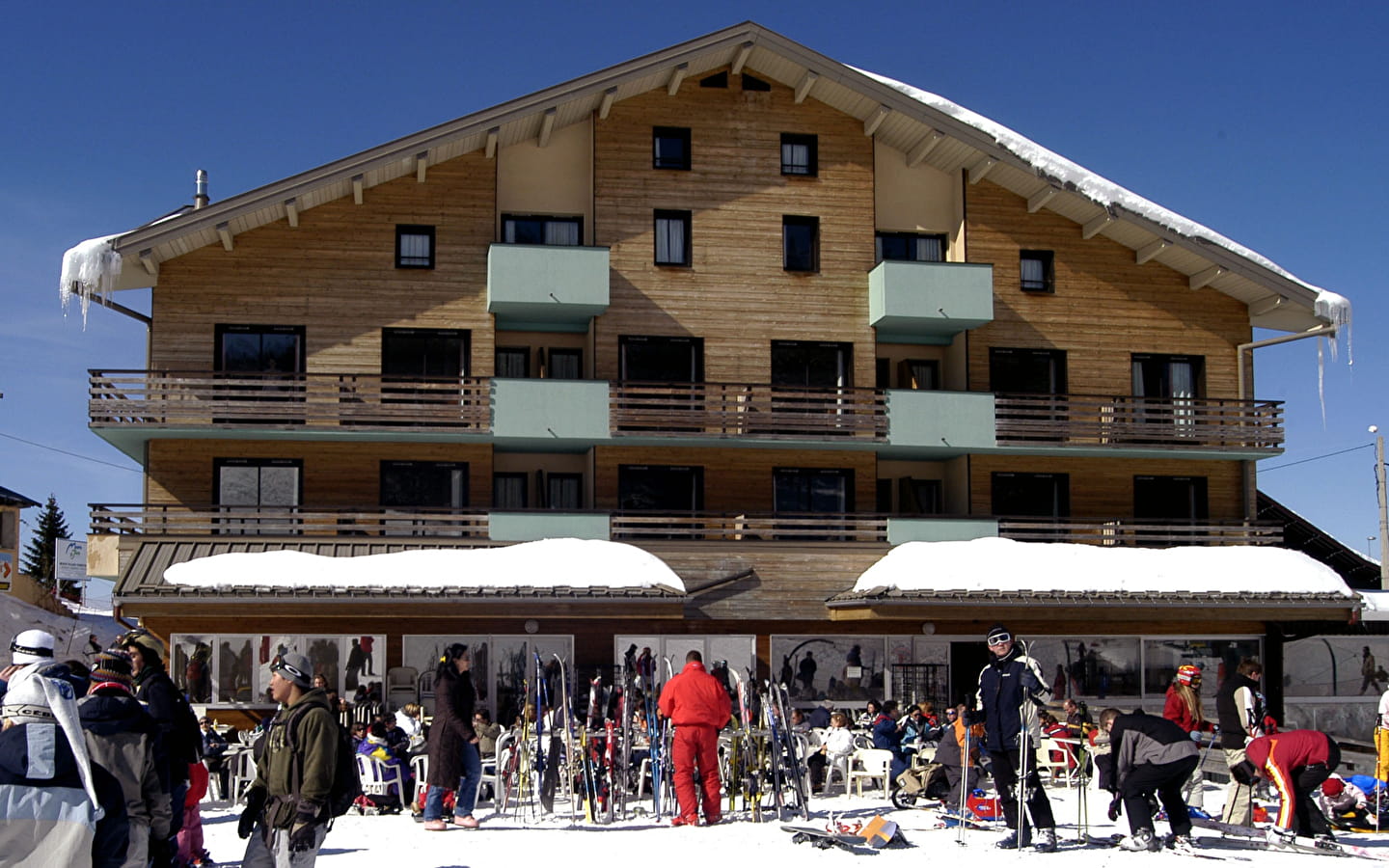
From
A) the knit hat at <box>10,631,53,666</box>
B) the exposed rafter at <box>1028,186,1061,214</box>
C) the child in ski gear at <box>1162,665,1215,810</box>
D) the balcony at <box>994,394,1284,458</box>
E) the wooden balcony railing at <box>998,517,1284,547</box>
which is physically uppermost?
the exposed rafter at <box>1028,186,1061,214</box>

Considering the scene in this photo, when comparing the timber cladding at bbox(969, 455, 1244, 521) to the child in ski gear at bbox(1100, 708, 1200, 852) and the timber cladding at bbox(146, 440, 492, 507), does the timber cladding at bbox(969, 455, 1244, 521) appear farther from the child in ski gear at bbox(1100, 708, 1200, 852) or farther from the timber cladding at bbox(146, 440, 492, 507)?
the child in ski gear at bbox(1100, 708, 1200, 852)

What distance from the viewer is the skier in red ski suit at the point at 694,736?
1392cm

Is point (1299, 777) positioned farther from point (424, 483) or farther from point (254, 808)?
point (424, 483)

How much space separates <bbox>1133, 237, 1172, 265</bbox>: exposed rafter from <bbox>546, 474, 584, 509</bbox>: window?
41.2ft

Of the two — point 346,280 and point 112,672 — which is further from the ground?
point 346,280

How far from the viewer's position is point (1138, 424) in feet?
95.7

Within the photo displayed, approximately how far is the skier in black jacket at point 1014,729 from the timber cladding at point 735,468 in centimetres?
1496

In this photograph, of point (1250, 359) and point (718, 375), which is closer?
point (718, 375)

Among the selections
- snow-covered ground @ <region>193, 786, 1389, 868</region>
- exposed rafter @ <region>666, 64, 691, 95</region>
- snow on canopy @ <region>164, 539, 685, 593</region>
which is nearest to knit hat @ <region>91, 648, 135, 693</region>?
snow-covered ground @ <region>193, 786, 1389, 868</region>

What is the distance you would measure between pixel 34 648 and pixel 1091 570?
2031cm

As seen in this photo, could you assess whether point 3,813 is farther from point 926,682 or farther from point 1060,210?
point 1060,210

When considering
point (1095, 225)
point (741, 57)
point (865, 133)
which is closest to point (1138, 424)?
point (1095, 225)

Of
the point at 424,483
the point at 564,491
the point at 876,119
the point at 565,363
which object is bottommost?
the point at 564,491

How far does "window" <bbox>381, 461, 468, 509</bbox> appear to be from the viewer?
1061 inches
